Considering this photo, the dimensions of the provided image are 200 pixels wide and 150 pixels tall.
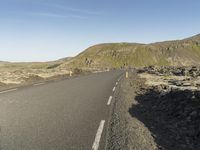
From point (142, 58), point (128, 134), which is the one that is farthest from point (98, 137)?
point (142, 58)

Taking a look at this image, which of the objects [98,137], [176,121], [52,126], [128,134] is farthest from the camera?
[176,121]

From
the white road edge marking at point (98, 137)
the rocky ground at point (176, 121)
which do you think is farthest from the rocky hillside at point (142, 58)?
the white road edge marking at point (98, 137)

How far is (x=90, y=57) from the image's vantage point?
196 meters

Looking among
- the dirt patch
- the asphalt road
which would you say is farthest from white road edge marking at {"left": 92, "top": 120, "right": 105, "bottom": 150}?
the dirt patch

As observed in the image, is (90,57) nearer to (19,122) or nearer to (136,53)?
(136,53)

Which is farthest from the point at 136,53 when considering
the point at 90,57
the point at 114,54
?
the point at 90,57

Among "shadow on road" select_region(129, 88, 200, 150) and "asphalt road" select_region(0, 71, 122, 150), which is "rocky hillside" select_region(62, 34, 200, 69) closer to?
"shadow on road" select_region(129, 88, 200, 150)

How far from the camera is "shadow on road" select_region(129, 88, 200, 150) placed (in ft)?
24.4

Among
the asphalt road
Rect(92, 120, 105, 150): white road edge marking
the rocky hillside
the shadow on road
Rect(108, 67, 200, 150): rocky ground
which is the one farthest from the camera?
the rocky hillside

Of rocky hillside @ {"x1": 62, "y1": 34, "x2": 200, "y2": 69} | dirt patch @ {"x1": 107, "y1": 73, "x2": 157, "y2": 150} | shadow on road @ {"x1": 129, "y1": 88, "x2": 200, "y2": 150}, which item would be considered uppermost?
dirt patch @ {"x1": 107, "y1": 73, "x2": 157, "y2": 150}

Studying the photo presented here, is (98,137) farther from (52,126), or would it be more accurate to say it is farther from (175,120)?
(175,120)

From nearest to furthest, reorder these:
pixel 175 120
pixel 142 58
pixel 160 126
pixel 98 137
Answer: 1. pixel 98 137
2. pixel 160 126
3. pixel 175 120
4. pixel 142 58

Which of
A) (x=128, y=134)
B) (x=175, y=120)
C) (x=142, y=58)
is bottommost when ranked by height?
(x=142, y=58)

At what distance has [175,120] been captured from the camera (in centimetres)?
1024
